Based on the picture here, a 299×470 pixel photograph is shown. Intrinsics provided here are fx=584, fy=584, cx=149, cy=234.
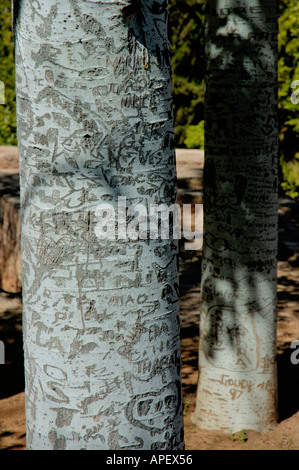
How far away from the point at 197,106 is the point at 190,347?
10.6 metres

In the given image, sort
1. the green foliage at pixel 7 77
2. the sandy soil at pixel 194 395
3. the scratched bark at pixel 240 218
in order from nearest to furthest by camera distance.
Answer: the scratched bark at pixel 240 218 → the sandy soil at pixel 194 395 → the green foliage at pixel 7 77

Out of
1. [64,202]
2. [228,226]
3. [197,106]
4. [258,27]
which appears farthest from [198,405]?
[197,106]

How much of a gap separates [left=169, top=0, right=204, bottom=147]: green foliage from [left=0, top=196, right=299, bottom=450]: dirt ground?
25.3 feet

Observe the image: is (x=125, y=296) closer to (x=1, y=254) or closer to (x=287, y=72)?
(x=1, y=254)

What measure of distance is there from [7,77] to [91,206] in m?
13.3

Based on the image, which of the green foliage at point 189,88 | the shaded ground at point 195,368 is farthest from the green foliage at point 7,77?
the shaded ground at point 195,368

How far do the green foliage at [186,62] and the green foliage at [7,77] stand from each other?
3987mm

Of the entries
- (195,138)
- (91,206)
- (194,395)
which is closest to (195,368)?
(194,395)

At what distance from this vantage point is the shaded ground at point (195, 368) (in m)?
3.85

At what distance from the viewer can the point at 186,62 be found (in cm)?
1502

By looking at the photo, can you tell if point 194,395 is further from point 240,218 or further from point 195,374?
point 240,218

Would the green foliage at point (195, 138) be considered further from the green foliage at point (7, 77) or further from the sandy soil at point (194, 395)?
the sandy soil at point (194, 395)

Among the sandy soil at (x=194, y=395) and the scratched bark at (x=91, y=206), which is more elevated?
the scratched bark at (x=91, y=206)

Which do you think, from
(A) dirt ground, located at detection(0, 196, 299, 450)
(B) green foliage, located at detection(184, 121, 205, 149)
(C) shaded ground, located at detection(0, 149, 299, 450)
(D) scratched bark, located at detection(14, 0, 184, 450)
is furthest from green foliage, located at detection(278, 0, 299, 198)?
(D) scratched bark, located at detection(14, 0, 184, 450)
